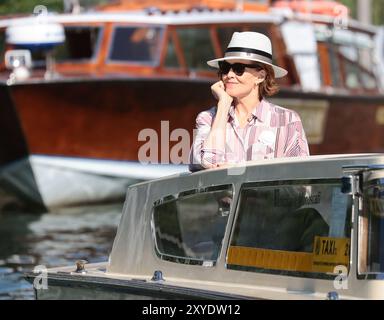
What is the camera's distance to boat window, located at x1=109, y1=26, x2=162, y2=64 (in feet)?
54.6

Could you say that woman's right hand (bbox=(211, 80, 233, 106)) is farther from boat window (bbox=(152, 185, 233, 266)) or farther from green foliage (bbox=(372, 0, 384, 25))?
green foliage (bbox=(372, 0, 384, 25))

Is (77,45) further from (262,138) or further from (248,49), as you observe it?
(262,138)

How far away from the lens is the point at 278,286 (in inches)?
216

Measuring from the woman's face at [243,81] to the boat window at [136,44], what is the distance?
10.4m

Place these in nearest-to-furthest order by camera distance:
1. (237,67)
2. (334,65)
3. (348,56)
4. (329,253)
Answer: (329,253), (237,67), (334,65), (348,56)

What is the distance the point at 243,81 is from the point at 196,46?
36.0 feet

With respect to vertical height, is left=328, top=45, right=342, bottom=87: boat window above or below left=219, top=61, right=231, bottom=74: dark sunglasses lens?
above

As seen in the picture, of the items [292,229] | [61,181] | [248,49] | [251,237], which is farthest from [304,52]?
[292,229]

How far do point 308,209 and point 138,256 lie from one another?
127 cm

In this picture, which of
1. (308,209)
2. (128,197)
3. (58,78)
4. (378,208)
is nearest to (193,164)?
(128,197)

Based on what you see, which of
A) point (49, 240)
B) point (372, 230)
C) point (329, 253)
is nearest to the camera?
point (372, 230)

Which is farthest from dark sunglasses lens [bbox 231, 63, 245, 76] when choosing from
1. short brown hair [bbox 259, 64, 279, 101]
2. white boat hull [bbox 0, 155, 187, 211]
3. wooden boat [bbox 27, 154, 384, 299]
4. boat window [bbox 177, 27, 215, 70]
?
boat window [bbox 177, 27, 215, 70]

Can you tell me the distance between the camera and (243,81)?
629 cm
